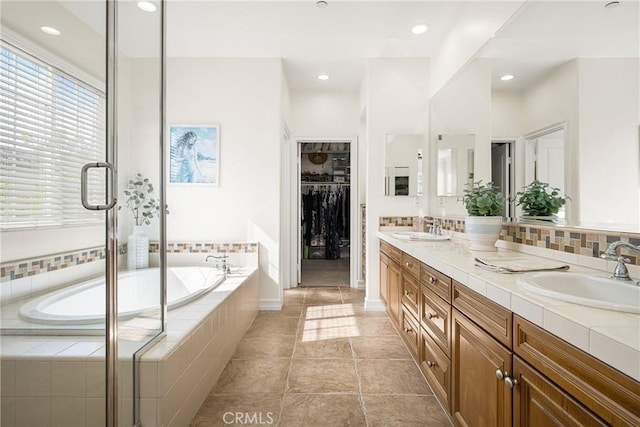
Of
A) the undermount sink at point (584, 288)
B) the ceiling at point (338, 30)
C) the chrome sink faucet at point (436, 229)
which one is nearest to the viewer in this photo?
the undermount sink at point (584, 288)

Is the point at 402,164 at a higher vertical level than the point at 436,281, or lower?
higher

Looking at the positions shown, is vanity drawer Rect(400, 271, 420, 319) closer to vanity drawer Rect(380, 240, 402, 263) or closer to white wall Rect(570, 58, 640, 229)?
vanity drawer Rect(380, 240, 402, 263)

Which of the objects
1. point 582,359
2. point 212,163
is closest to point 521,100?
point 582,359

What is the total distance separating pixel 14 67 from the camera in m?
1.12

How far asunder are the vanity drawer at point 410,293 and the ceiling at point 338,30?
1353mm

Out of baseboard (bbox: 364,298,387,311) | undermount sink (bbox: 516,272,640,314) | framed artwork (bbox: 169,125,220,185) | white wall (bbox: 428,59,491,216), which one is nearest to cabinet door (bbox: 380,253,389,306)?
baseboard (bbox: 364,298,387,311)

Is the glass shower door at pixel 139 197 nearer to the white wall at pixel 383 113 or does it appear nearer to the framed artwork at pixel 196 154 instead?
the framed artwork at pixel 196 154

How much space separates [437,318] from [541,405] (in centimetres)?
86

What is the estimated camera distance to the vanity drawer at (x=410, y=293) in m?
2.11

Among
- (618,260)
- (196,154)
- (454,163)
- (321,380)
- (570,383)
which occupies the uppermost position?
(196,154)

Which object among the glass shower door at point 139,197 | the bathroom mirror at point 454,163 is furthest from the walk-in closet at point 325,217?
the glass shower door at point 139,197

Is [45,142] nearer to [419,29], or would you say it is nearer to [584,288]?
[584,288]

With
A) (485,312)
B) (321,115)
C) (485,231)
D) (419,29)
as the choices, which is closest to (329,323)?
(485,231)

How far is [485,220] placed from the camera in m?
1.96
